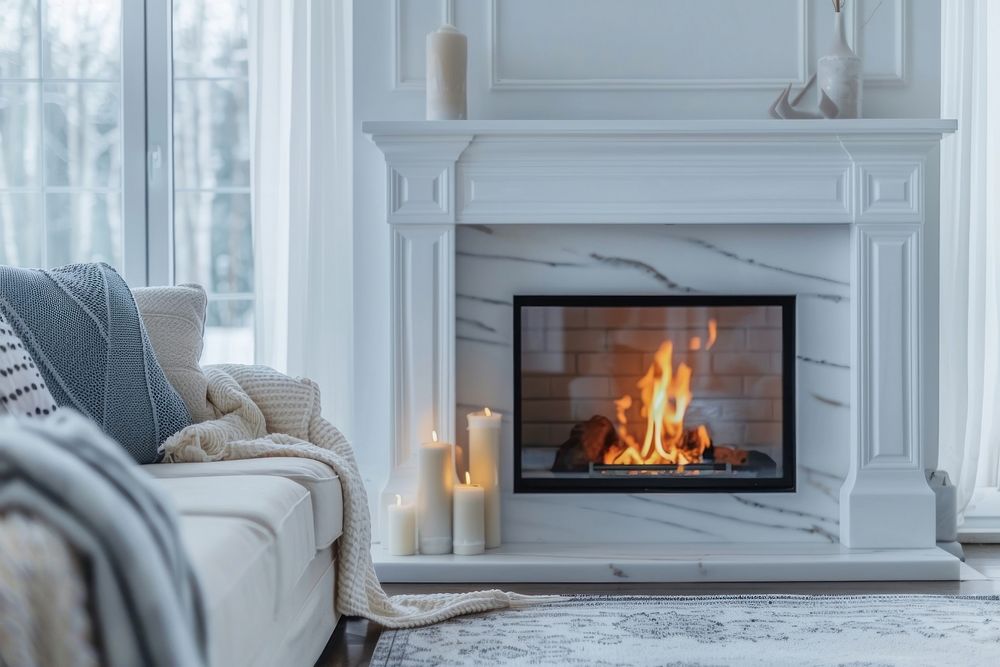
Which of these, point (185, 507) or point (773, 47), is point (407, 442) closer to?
point (185, 507)

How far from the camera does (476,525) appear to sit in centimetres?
291

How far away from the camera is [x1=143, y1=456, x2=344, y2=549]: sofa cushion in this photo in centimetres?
201

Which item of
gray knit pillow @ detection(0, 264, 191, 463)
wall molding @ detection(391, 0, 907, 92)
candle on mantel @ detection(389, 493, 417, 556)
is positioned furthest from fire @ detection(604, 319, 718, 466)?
gray knit pillow @ detection(0, 264, 191, 463)

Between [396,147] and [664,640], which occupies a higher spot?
[396,147]

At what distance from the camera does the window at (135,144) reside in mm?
3449

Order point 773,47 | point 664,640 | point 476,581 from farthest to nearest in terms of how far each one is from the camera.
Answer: point 773,47
point 476,581
point 664,640

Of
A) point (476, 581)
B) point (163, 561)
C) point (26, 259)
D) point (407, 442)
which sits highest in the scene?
point (26, 259)

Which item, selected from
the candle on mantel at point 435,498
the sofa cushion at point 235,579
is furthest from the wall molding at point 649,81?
the sofa cushion at point 235,579

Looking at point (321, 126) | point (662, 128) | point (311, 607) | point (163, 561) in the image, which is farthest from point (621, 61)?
point (163, 561)

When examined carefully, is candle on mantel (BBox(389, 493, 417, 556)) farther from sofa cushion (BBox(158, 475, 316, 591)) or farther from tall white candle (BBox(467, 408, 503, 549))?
sofa cushion (BBox(158, 475, 316, 591))

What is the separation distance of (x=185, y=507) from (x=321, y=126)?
197cm

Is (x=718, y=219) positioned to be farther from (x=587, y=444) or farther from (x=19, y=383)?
(x=19, y=383)

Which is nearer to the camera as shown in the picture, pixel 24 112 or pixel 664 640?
pixel 664 640

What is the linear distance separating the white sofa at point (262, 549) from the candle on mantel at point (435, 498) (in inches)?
24.0
